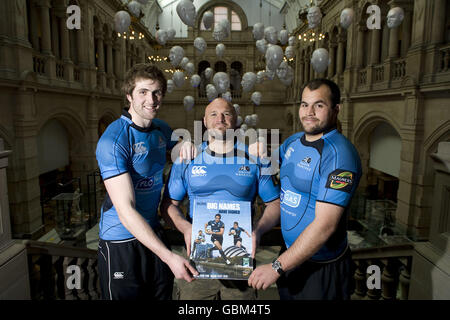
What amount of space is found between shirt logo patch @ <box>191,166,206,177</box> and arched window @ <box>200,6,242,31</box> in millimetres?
24428

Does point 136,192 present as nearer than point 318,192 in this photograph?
No

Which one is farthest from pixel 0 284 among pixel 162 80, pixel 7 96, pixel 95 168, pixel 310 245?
pixel 95 168

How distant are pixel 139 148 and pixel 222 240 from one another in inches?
39.4

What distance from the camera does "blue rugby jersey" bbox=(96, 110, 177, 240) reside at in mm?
2219

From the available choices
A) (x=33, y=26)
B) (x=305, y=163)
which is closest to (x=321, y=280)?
(x=305, y=163)

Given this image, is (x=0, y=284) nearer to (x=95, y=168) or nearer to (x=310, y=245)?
(x=310, y=245)

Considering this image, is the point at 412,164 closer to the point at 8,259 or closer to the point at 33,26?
the point at 8,259

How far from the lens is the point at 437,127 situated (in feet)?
27.8

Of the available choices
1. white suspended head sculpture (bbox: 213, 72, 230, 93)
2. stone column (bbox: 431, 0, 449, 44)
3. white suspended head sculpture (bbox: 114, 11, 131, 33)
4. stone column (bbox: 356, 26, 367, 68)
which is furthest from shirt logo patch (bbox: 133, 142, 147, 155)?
stone column (bbox: 356, 26, 367, 68)

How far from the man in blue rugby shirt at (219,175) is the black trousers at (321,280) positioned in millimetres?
533

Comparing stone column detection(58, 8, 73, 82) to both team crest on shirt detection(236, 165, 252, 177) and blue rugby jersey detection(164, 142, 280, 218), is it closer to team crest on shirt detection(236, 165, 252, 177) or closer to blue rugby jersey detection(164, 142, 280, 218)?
blue rugby jersey detection(164, 142, 280, 218)

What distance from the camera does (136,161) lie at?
2.36 m

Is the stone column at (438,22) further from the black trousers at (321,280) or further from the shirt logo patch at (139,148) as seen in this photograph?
the shirt logo patch at (139,148)

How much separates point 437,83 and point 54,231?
498 inches
